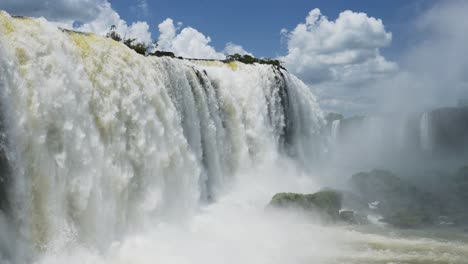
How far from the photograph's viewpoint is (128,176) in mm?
11961

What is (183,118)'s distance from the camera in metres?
16.0

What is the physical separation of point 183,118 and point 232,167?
454cm

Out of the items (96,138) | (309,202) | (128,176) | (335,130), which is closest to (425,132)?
(335,130)

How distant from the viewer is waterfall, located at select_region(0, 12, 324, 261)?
353 inches

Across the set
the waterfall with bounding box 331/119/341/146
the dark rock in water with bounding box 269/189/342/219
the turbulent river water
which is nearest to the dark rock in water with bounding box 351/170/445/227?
the turbulent river water

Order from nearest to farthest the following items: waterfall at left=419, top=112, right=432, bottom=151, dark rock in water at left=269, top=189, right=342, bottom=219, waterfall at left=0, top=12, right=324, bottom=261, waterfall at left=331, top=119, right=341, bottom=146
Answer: waterfall at left=0, top=12, right=324, bottom=261
dark rock in water at left=269, top=189, right=342, bottom=219
waterfall at left=419, top=112, right=432, bottom=151
waterfall at left=331, top=119, right=341, bottom=146

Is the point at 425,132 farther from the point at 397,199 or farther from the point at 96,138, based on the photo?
the point at 96,138

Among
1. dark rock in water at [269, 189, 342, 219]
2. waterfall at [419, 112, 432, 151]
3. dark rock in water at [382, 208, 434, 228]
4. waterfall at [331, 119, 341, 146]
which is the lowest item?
dark rock in water at [382, 208, 434, 228]

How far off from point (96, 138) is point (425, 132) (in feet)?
110

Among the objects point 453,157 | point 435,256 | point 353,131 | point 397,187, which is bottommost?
point 435,256

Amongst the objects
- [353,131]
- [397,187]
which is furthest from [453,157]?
[397,187]

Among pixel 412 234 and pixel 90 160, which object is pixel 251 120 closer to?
pixel 412 234

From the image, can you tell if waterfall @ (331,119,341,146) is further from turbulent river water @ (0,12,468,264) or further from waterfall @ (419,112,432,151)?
turbulent river water @ (0,12,468,264)

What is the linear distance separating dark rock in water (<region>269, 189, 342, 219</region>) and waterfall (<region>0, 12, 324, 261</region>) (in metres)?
2.50
